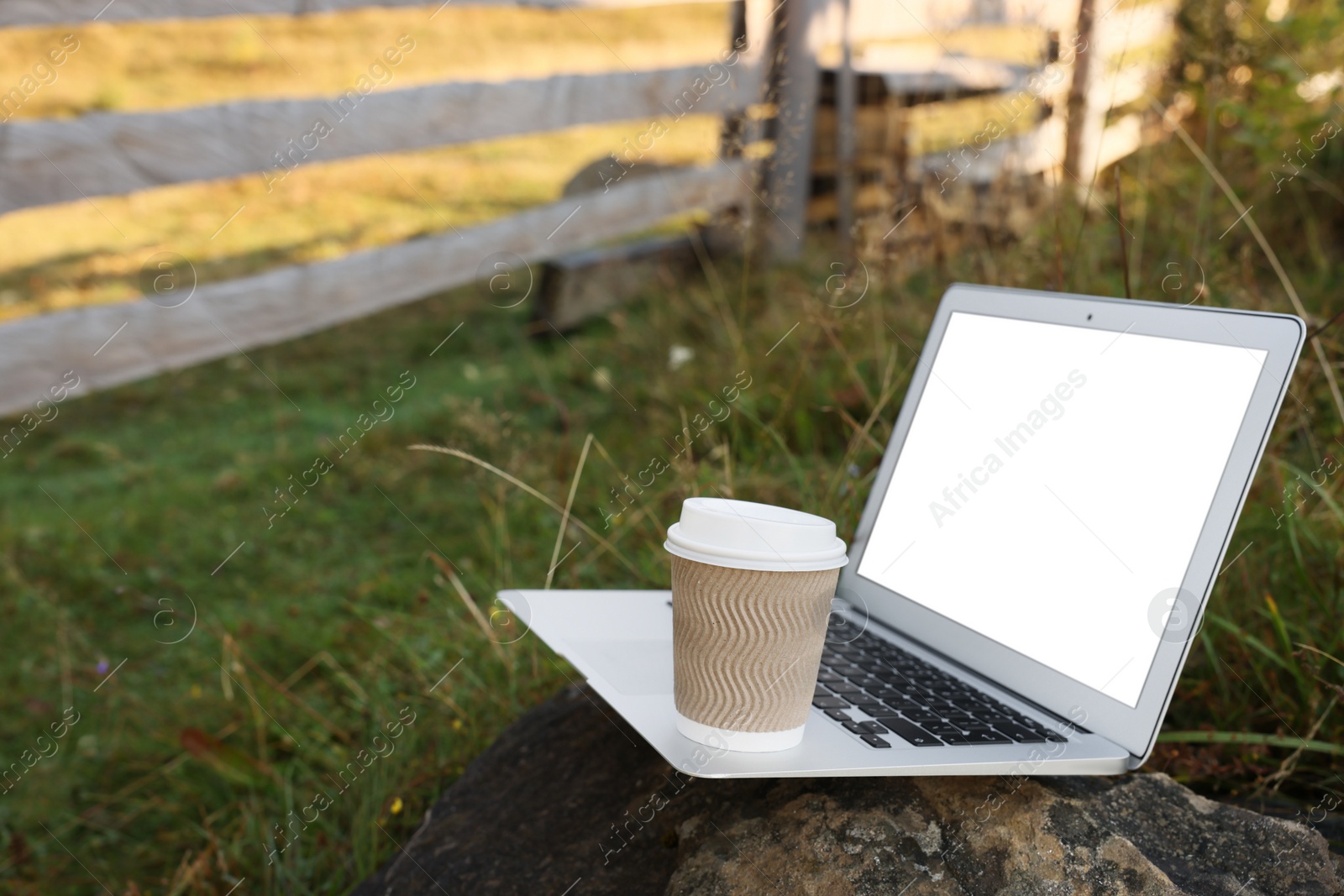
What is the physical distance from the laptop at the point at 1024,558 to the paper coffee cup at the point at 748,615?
0.04 metres

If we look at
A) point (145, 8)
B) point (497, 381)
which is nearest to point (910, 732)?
point (145, 8)

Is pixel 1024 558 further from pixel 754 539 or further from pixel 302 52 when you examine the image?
pixel 302 52

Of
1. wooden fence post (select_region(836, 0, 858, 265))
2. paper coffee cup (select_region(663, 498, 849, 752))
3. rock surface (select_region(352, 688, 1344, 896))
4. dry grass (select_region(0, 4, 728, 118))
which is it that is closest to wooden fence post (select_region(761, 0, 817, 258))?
wooden fence post (select_region(836, 0, 858, 265))

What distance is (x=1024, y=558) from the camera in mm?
1340

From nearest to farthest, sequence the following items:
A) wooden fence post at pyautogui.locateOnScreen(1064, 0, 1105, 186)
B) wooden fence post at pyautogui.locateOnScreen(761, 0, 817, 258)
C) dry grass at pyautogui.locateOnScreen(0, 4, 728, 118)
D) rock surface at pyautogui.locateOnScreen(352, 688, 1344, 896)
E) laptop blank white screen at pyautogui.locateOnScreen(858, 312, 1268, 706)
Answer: rock surface at pyautogui.locateOnScreen(352, 688, 1344, 896)
laptop blank white screen at pyautogui.locateOnScreen(858, 312, 1268, 706)
wooden fence post at pyautogui.locateOnScreen(1064, 0, 1105, 186)
wooden fence post at pyautogui.locateOnScreen(761, 0, 817, 258)
dry grass at pyautogui.locateOnScreen(0, 4, 728, 118)

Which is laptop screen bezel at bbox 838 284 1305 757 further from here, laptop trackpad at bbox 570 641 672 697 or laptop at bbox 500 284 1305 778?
laptop trackpad at bbox 570 641 672 697

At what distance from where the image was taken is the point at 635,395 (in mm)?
3445

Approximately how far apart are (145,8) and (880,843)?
294 centimetres

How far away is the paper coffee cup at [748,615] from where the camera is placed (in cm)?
96

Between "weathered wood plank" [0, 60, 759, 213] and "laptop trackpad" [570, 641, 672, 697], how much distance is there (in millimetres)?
1520

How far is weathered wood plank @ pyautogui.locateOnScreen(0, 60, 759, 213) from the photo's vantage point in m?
2.69

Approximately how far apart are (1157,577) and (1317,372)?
131cm

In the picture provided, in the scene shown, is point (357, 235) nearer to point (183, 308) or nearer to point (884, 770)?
point (183, 308)

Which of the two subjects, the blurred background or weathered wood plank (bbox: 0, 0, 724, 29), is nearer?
the blurred background
